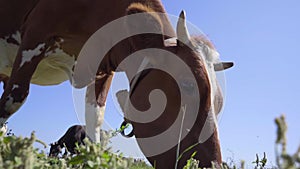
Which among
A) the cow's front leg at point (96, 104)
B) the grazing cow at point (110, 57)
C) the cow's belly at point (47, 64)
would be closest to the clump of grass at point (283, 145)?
the grazing cow at point (110, 57)

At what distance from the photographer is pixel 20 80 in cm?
371

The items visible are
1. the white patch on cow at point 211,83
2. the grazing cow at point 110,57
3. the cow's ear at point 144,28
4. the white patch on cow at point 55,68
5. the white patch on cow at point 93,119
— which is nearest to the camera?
the white patch on cow at point 211,83

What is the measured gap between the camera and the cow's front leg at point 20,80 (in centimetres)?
368

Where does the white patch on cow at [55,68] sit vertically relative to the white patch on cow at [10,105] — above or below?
above

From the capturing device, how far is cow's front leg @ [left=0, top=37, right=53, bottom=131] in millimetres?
3676

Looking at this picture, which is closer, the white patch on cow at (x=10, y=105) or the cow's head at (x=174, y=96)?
the cow's head at (x=174, y=96)

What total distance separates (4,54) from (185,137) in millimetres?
2453

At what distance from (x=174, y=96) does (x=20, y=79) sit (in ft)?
4.37

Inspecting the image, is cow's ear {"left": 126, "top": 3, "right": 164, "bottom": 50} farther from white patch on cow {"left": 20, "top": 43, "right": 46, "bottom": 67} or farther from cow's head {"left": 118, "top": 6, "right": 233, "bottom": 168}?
white patch on cow {"left": 20, "top": 43, "right": 46, "bottom": 67}

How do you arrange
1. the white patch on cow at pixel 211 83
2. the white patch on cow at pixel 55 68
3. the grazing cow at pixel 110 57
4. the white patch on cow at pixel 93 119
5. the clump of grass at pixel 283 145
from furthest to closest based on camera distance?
the white patch on cow at pixel 93 119 → the white patch on cow at pixel 55 68 → the grazing cow at pixel 110 57 → the white patch on cow at pixel 211 83 → the clump of grass at pixel 283 145

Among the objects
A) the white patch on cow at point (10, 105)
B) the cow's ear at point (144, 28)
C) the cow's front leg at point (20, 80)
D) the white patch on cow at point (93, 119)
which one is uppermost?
the cow's ear at point (144, 28)

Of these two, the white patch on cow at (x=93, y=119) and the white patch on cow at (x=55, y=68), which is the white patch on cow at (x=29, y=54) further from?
the white patch on cow at (x=93, y=119)

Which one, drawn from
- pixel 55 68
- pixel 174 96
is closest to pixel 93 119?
pixel 55 68

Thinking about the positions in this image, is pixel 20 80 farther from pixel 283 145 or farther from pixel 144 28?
pixel 283 145
